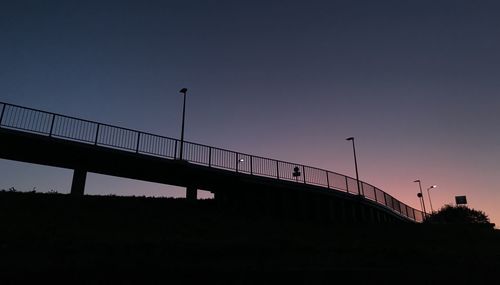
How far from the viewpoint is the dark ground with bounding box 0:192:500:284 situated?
1055 cm

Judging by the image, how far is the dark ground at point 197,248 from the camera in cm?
1055

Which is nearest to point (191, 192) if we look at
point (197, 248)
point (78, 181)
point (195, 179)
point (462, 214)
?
point (195, 179)

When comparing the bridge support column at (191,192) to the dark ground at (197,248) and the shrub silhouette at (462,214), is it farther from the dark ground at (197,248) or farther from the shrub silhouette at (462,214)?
the shrub silhouette at (462,214)

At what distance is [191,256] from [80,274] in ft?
13.9

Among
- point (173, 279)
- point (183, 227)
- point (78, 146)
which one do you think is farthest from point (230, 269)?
point (78, 146)

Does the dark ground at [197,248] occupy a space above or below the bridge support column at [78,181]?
below

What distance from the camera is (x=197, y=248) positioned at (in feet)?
46.6

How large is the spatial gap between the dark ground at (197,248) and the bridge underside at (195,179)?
129 inches

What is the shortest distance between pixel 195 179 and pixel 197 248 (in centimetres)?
1513

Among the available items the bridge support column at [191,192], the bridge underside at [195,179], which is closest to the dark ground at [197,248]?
the bridge underside at [195,179]

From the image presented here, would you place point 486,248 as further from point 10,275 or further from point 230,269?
point 10,275

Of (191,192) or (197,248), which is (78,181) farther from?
(197,248)

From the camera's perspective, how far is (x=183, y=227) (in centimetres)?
1886

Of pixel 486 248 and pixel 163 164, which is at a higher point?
pixel 163 164
